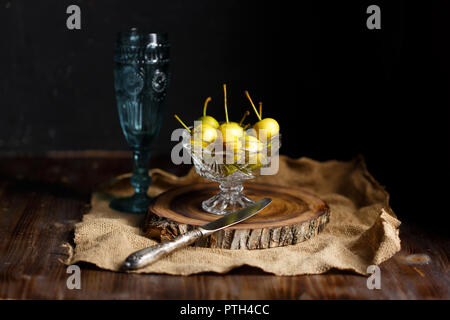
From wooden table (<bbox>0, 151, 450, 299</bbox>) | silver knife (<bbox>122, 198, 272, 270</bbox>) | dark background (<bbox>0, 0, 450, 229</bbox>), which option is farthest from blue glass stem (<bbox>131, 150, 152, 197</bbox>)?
dark background (<bbox>0, 0, 450, 229</bbox>)

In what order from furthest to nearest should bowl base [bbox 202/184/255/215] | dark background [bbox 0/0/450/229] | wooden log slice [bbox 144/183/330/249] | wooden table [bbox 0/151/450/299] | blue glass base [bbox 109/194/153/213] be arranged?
dark background [bbox 0/0/450/229] < blue glass base [bbox 109/194/153/213] < bowl base [bbox 202/184/255/215] < wooden log slice [bbox 144/183/330/249] < wooden table [bbox 0/151/450/299]

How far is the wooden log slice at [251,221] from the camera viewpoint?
1143mm

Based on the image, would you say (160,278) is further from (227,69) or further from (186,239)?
(227,69)

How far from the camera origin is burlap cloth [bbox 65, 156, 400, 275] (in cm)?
106

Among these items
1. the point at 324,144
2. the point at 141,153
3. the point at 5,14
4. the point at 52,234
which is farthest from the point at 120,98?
the point at 324,144

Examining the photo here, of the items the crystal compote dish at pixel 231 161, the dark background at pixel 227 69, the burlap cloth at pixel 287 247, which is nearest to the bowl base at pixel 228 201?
the crystal compote dish at pixel 231 161

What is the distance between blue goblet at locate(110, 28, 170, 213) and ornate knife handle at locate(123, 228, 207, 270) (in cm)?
31

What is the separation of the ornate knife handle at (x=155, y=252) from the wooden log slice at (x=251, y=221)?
46 millimetres

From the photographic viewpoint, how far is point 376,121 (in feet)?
5.98

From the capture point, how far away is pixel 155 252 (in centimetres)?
105

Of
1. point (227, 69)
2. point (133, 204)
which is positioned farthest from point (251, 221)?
point (227, 69)

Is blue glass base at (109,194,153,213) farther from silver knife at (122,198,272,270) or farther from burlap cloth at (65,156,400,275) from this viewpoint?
silver knife at (122,198,272,270)

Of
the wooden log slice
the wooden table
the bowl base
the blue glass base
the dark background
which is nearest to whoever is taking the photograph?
the wooden table
